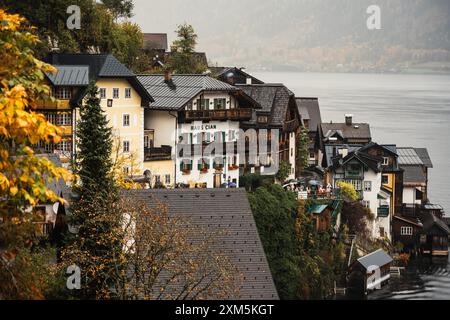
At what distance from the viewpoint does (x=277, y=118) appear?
66.5 metres

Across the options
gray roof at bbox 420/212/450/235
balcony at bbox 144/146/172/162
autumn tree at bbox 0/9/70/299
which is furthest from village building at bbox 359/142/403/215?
autumn tree at bbox 0/9/70/299

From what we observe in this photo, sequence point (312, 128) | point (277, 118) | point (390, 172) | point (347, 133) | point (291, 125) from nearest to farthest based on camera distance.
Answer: point (277, 118), point (291, 125), point (390, 172), point (312, 128), point (347, 133)

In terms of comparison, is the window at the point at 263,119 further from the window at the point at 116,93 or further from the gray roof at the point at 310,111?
the gray roof at the point at 310,111

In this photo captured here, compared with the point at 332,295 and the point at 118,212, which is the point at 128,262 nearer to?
the point at 118,212

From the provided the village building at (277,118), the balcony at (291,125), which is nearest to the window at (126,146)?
the village building at (277,118)

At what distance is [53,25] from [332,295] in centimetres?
2401

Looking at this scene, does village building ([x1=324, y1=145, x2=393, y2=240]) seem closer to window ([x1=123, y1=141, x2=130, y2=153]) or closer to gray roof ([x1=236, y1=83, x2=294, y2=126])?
gray roof ([x1=236, y1=83, x2=294, y2=126])

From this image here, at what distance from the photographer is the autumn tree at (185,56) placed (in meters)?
80.7

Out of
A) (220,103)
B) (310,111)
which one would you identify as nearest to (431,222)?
(310,111)

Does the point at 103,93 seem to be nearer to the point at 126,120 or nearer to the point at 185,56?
the point at 126,120

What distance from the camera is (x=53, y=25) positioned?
6284 centimetres

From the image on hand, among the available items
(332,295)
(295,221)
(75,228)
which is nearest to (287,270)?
(295,221)

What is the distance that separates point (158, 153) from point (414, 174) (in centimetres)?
3589

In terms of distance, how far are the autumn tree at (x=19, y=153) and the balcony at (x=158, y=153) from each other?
43683 mm
